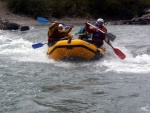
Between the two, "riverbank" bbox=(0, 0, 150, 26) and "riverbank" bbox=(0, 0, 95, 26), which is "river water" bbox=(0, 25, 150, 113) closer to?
"riverbank" bbox=(0, 0, 95, 26)

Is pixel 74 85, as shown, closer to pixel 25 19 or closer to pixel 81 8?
pixel 25 19

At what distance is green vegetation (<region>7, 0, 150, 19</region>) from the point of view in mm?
31359

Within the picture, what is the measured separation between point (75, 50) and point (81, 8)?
24131 mm

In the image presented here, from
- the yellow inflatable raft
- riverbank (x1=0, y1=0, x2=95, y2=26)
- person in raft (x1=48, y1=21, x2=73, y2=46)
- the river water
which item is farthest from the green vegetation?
the yellow inflatable raft

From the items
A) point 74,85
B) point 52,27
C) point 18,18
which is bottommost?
point 18,18

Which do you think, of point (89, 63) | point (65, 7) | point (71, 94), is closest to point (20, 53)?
point (89, 63)

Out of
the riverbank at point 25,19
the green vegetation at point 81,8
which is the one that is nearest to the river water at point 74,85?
the riverbank at point 25,19

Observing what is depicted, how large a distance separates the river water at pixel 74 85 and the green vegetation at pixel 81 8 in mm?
17751

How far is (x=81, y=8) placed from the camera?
35.7 meters

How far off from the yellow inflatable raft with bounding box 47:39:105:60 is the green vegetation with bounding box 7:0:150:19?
19.3 metres

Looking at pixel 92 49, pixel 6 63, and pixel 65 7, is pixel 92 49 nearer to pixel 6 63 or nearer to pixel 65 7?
pixel 6 63

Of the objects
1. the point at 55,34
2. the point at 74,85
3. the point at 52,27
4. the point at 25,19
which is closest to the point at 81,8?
the point at 25,19

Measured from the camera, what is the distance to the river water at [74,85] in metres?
7.59

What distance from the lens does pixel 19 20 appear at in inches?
1137
